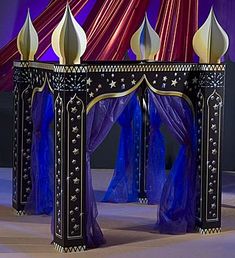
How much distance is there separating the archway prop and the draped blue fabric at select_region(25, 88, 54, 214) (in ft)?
0.24

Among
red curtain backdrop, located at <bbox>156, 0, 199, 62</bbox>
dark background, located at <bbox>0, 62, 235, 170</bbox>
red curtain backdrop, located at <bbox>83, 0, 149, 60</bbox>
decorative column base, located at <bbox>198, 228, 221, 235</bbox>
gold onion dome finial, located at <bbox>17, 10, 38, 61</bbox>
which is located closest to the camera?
decorative column base, located at <bbox>198, 228, 221, 235</bbox>

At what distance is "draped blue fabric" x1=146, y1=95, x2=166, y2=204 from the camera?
4.66m

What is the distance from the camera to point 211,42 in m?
3.89

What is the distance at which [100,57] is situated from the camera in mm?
5324

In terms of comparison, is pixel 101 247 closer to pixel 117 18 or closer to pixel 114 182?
pixel 114 182

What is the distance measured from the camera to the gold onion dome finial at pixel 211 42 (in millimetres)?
3895

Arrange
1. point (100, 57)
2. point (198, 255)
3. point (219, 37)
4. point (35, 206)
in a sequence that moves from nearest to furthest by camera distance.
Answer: point (198, 255), point (219, 37), point (35, 206), point (100, 57)

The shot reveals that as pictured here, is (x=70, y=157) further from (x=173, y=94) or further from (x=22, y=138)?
(x=22, y=138)

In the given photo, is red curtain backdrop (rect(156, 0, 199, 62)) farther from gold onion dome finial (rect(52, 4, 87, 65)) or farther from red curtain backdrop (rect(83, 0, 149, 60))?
gold onion dome finial (rect(52, 4, 87, 65))

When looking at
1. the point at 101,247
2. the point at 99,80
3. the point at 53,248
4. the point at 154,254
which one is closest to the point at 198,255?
the point at 154,254

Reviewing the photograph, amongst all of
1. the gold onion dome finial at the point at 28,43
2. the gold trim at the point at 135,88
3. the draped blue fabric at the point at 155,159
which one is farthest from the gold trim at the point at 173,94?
Answer: the gold onion dome finial at the point at 28,43

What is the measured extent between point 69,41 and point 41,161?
3.59 feet

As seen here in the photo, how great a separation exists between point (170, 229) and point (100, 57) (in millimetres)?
1793

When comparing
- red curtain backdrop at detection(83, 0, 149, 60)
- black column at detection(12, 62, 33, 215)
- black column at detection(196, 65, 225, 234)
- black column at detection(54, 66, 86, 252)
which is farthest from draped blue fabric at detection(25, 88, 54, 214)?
red curtain backdrop at detection(83, 0, 149, 60)
